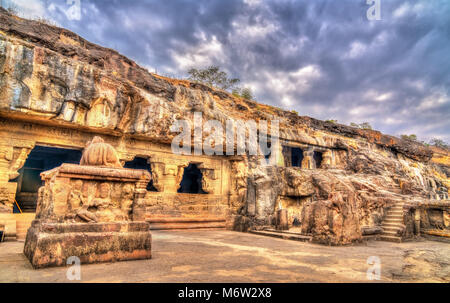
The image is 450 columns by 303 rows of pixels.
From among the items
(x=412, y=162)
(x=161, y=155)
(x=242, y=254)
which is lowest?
(x=242, y=254)

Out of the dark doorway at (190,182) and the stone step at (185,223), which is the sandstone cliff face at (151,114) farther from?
the dark doorway at (190,182)

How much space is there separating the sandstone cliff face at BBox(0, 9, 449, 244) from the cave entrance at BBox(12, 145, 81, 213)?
478 centimetres

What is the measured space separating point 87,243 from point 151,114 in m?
6.34

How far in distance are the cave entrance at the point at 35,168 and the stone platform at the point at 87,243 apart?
9710mm

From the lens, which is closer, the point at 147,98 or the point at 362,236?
the point at 362,236

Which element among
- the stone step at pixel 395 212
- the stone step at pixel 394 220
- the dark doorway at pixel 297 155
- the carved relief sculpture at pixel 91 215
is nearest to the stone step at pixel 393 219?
the stone step at pixel 394 220

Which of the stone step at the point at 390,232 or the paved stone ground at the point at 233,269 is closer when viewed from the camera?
the paved stone ground at the point at 233,269

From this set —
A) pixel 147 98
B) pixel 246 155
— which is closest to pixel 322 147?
pixel 246 155

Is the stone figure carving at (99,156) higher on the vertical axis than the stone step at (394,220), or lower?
higher

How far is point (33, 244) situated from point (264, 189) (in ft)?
27.1

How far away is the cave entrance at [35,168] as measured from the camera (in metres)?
12.3
